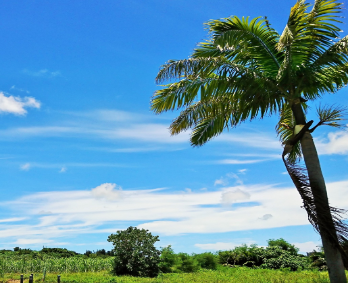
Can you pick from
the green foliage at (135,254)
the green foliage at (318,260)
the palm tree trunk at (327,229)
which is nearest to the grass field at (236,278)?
the green foliage at (135,254)

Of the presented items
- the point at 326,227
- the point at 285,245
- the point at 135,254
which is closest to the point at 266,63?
the point at 326,227

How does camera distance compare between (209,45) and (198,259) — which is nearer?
(209,45)

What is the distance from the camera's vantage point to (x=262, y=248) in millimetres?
21125

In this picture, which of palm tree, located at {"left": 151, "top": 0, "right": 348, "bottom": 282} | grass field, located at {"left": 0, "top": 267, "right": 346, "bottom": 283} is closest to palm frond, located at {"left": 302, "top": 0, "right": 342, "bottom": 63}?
palm tree, located at {"left": 151, "top": 0, "right": 348, "bottom": 282}

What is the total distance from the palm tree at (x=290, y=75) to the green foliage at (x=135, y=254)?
10815mm

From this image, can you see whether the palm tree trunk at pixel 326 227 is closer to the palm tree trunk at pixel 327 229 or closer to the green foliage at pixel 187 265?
the palm tree trunk at pixel 327 229

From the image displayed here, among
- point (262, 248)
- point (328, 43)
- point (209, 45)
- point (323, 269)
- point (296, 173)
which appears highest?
point (209, 45)

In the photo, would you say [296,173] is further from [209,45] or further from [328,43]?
[209,45]

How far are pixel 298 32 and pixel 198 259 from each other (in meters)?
15.8

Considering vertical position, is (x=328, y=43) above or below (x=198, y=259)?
above

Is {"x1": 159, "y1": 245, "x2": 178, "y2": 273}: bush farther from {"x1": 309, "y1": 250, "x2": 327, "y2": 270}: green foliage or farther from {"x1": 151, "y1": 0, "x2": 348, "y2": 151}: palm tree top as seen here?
{"x1": 151, "y1": 0, "x2": 348, "y2": 151}: palm tree top

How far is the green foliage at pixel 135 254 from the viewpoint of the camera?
60.2ft

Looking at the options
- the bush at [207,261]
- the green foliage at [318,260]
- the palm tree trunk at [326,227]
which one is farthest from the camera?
the bush at [207,261]

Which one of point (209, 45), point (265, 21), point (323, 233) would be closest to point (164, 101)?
point (209, 45)
